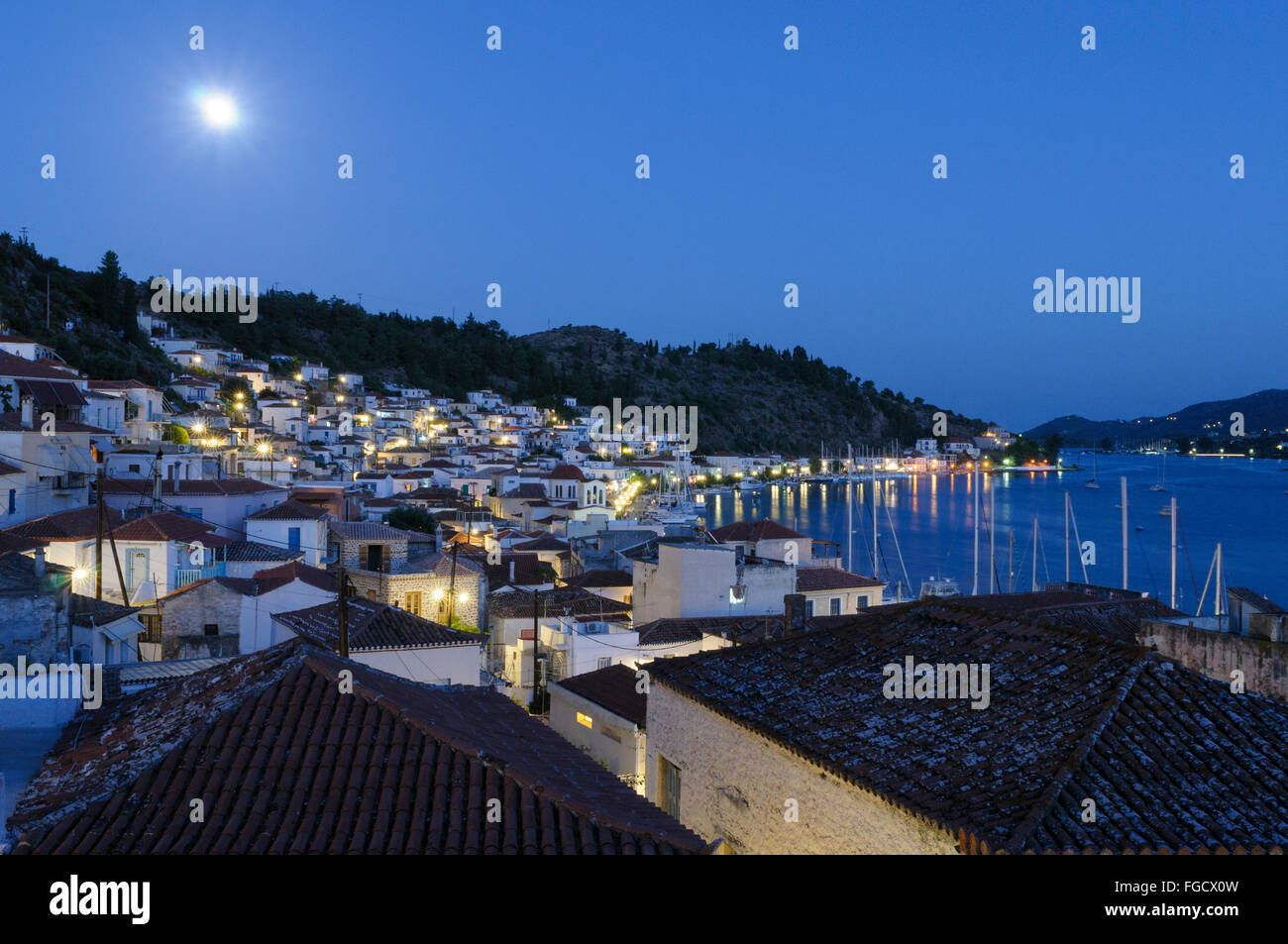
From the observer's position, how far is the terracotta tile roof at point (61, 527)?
18828 mm

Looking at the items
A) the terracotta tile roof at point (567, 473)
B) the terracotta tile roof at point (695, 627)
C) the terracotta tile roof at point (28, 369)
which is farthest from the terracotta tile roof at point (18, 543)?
the terracotta tile roof at point (567, 473)

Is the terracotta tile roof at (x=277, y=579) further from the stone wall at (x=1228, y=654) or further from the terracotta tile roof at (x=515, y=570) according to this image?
the stone wall at (x=1228, y=654)

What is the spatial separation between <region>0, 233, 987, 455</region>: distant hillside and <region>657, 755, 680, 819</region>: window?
4841 centimetres

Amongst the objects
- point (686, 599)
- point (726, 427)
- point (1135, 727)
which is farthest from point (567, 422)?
point (1135, 727)

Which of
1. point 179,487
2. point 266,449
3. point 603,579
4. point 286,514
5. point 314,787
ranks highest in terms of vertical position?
point 266,449

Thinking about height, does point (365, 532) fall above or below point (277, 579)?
above

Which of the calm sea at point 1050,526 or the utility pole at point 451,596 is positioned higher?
the utility pole at point 451,596

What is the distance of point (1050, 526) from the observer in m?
71.6

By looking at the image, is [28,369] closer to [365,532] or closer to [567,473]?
[365,532]

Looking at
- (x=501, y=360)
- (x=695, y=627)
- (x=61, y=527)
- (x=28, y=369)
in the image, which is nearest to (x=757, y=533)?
(x=695, y=627)

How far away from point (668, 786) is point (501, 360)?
108 metres

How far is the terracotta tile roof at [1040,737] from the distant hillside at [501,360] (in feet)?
165
